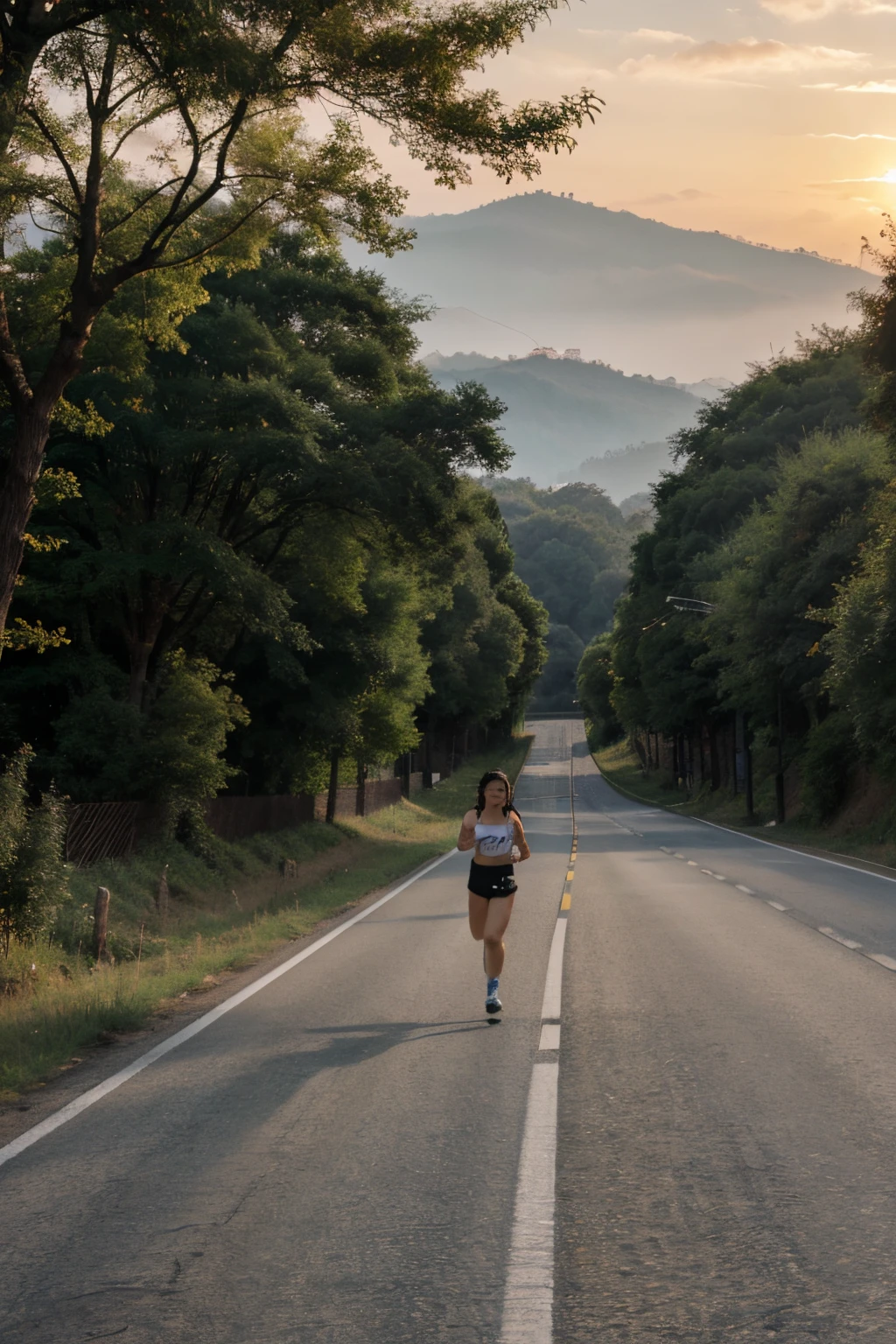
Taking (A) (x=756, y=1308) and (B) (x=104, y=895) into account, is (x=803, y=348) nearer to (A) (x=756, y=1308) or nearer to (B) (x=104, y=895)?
(B) (x=104, y=895)

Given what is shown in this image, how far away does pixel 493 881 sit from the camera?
1036 centimetres

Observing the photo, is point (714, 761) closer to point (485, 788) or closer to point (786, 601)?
point (786, 601)

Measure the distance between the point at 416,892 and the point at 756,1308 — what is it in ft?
67.0

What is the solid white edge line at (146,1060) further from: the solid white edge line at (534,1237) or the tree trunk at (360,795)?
the tree trunk at (360,795)

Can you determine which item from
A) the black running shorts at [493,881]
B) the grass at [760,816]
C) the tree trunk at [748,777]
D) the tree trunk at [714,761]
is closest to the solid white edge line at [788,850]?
the grass at [760,816]

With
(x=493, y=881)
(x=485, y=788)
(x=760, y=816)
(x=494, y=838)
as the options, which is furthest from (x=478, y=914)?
(x=760, y=816)

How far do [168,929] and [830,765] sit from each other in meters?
31.4

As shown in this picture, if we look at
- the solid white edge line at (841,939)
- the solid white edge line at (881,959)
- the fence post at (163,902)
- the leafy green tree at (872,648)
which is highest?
the leafy green tree at (872,648)

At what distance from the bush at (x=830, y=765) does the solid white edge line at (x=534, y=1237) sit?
3975 cm

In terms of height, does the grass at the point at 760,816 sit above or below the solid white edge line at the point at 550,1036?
below

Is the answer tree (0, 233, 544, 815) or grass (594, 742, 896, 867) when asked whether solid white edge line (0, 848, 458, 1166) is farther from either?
grass (594, 742, 896, 867)

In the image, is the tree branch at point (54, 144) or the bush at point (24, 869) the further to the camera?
the tree branch at point (54, 144)

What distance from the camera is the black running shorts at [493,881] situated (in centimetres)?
1034

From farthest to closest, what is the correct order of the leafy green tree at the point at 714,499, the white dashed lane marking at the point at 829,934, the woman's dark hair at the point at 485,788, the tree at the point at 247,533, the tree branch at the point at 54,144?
the leafy green tree at the point at 714,499 → the tree at the point at 247,533 → the tree branch at the point at 54,144 → the white dashed lane marking at the point at 829,934 → the woman's dark hair at the point at 485,788
